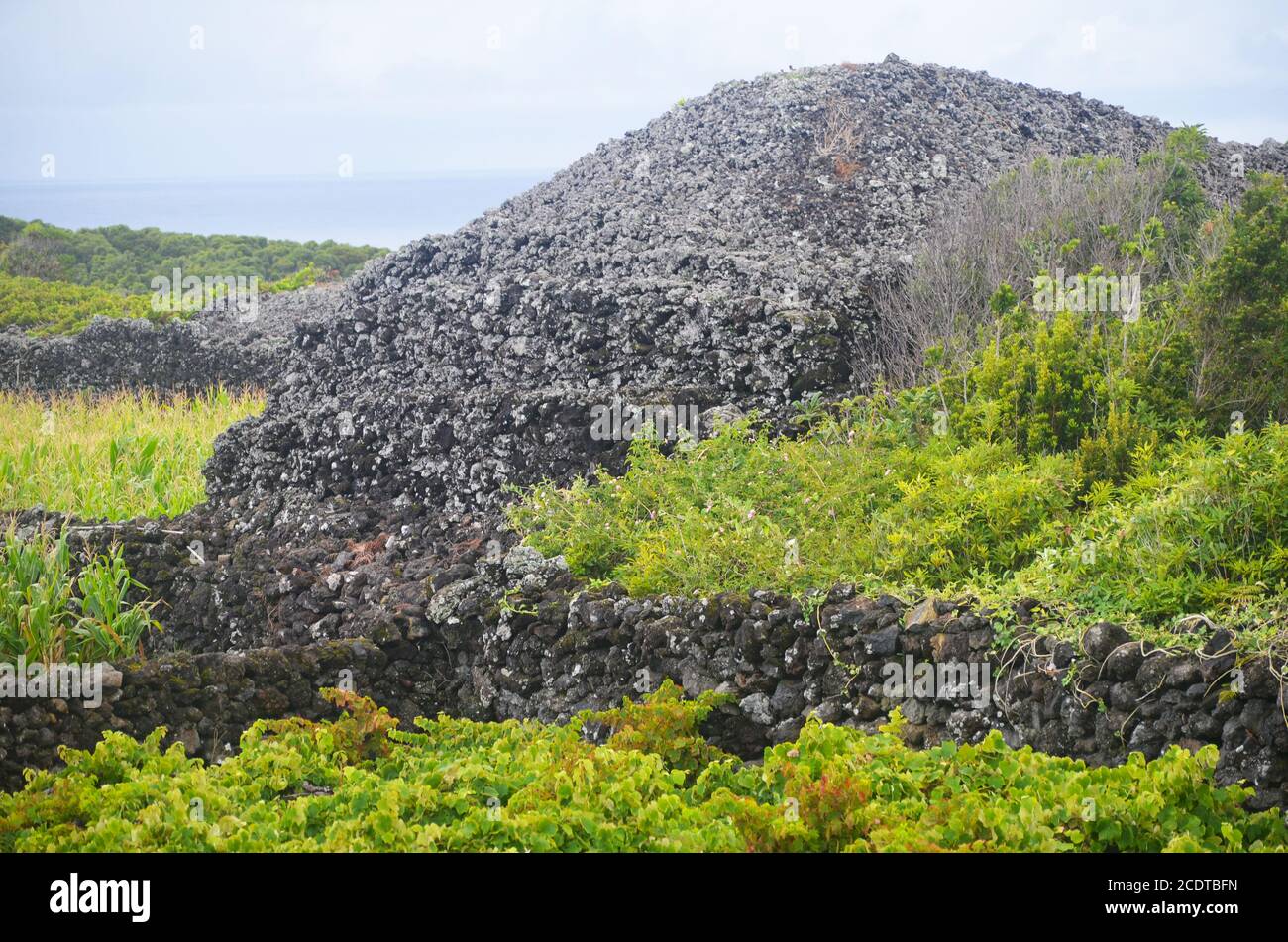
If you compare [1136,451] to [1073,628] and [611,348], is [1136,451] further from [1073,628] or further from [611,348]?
[611,348]

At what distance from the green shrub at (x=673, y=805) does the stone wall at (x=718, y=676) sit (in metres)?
0.54

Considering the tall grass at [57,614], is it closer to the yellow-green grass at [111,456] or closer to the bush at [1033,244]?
the yellow-green grass at [111,456]

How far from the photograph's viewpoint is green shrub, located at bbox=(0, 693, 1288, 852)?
3.68 metres

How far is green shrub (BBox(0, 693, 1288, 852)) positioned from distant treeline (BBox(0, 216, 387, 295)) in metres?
27.1

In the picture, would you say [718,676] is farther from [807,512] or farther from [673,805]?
[673,805]

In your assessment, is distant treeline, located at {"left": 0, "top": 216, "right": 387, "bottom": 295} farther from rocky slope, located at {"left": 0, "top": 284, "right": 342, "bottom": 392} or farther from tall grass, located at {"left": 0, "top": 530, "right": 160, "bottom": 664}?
tall grass, located at {"left": 0, "top": 530, "right": 160, "bottom": 664}

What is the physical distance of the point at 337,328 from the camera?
444 inches

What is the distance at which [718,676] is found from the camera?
19.1ft

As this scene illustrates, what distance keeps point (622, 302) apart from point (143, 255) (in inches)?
1098

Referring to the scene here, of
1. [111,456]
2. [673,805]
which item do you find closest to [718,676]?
[673,805]

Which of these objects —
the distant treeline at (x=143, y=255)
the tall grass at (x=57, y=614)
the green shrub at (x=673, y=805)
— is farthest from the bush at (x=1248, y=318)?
the distant treeline at (x=143, y=255)

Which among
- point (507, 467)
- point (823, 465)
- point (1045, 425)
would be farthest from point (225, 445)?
point (1045, 425)

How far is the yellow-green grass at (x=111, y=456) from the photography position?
36.6 ft
